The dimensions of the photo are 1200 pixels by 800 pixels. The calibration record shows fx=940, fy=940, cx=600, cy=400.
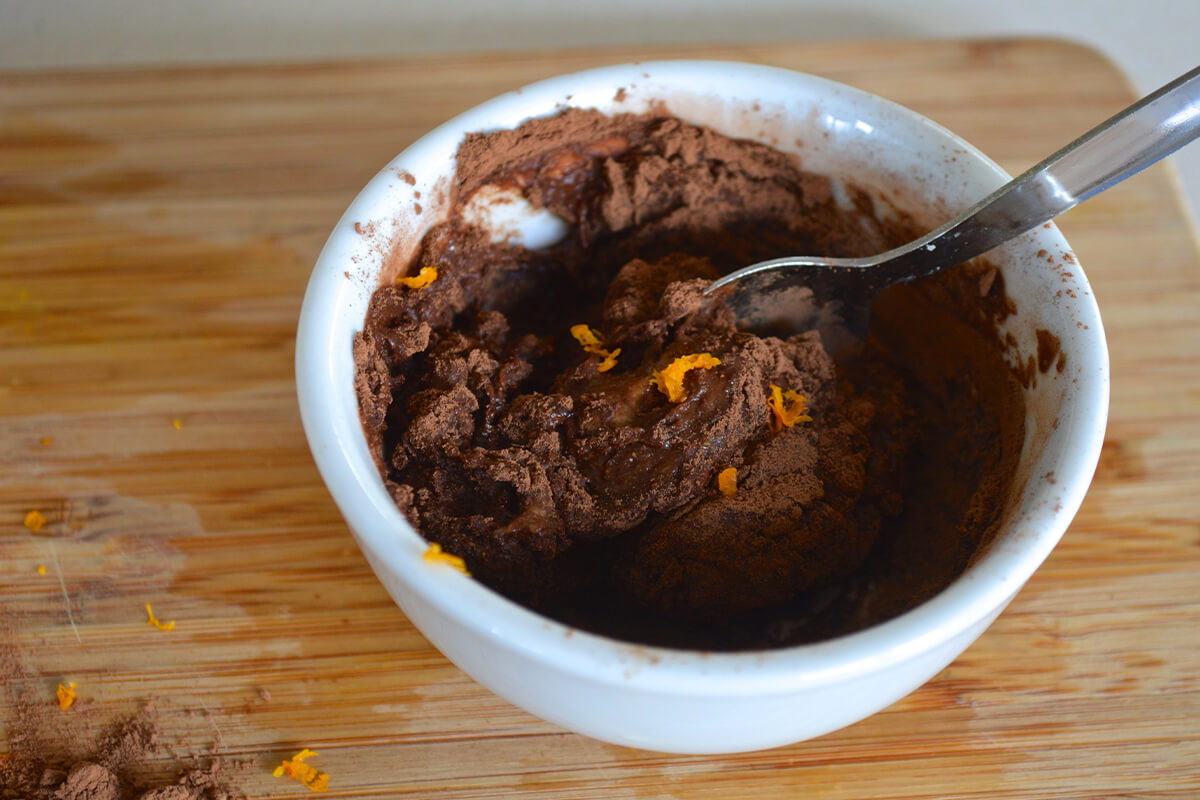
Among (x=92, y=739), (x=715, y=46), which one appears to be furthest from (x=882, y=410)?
(x=92, y=739)

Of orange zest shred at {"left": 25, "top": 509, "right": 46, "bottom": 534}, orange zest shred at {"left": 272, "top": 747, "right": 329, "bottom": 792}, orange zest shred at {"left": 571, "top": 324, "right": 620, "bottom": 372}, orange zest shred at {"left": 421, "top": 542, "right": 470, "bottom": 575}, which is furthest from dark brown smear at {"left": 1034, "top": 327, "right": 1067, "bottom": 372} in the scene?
orange zest shred at {"left": 25, "top": 509, "right": 46, "bottom": 534}

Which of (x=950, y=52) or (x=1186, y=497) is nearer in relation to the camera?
(x=1186, y=497)

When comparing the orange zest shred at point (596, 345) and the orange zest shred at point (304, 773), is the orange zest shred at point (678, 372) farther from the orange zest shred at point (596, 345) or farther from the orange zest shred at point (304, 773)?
the orange zest shred at point (304, 773)

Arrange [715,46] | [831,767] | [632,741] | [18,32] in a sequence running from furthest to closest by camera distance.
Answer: [18,32] < [715,46] < [831,767] < [632,741]

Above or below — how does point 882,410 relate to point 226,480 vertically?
above

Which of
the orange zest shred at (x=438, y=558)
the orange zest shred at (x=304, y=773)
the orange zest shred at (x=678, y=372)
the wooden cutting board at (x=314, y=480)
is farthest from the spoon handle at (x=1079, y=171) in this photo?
the orange zest shred at (x=304, y=773)

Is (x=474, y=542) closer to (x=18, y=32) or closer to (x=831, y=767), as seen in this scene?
(x=831, y=767)

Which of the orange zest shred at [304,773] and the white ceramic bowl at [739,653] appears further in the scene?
the orange zest shred at [304,773]
